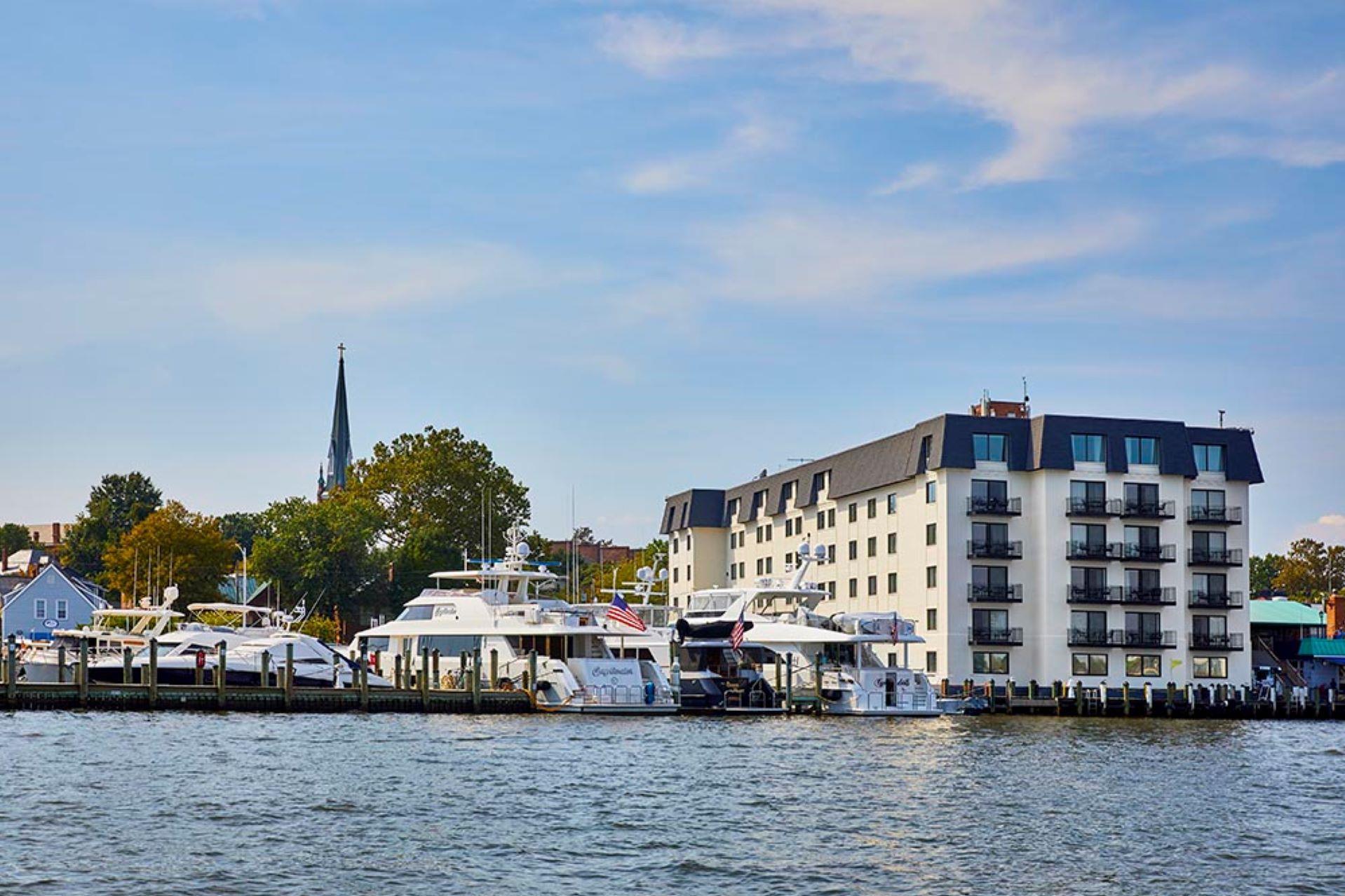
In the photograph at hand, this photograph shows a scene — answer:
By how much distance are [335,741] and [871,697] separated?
24.4m

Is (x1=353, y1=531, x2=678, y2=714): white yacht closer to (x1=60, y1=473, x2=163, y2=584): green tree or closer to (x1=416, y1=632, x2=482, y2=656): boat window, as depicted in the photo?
(x1=416, y1=632, x2=482, y2=656): boat window

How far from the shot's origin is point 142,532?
118938mm

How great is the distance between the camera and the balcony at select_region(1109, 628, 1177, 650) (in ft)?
289

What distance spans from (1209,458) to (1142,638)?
11234 millimetres

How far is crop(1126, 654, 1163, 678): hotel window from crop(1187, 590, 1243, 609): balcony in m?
3.71

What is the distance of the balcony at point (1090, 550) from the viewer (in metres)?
88.2

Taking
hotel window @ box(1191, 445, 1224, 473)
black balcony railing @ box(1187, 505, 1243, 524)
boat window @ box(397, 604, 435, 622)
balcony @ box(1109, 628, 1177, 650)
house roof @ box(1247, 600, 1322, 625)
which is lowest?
balcony @ box(1109, 628, 1177, 650)

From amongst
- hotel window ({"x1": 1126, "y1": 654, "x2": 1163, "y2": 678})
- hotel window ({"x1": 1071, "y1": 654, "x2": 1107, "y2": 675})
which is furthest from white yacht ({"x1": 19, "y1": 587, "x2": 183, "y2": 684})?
hotel window ({"x1": 1126, "y1": 654, "x2": 1163, "y2": 678})

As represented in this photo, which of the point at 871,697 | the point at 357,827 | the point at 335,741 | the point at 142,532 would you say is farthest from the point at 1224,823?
the point at 142,532

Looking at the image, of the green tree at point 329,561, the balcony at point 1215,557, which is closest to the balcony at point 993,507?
the balcony at point 1215,557

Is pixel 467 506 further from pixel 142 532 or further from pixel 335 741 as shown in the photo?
pixel 335 741

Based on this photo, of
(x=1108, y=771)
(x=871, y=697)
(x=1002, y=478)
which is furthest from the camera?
(x=1002, y=478)

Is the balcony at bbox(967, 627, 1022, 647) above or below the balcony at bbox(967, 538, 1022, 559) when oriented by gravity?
below

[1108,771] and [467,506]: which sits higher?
[467,506]
